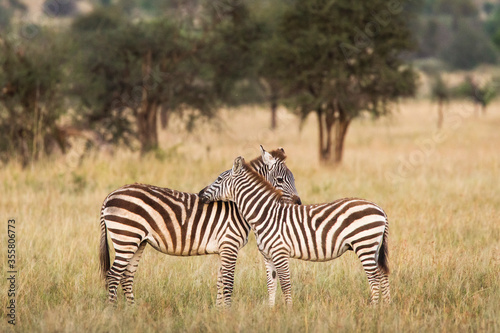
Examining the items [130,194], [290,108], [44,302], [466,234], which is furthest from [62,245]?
[290,108]

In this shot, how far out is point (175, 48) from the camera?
65.5 feet

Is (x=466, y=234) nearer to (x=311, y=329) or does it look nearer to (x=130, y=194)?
(x=311, y=329)

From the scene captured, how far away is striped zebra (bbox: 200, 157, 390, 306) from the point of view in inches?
237

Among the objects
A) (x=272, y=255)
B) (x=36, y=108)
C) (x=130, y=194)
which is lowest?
(x=272, y=255)

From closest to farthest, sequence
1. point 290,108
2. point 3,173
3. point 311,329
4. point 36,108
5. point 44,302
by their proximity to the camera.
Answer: point 311,329
point 44,302
point 3,173
point 36,108
point 290,108

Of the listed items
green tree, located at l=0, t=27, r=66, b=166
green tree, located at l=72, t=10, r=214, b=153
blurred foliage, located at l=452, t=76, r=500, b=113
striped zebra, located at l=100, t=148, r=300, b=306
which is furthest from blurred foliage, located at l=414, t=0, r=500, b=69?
striped zebra, located at l=100, t=148, r=300, b=306

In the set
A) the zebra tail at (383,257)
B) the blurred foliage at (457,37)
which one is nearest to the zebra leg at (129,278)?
the zebra tail at (383,257)

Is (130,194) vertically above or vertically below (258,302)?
above

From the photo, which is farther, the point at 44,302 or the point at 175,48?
the point at 175,48

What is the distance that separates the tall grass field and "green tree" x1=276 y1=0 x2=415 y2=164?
2.01m

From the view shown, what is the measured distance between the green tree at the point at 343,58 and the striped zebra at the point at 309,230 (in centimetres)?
1142

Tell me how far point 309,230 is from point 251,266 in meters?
2.04

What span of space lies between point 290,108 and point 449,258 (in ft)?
33.8

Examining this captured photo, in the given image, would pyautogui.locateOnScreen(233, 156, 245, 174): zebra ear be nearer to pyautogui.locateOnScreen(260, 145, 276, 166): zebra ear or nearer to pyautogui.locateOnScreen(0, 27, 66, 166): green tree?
pyautogui.locateOnScreen(260, 145, 276, 166): zebra ear
